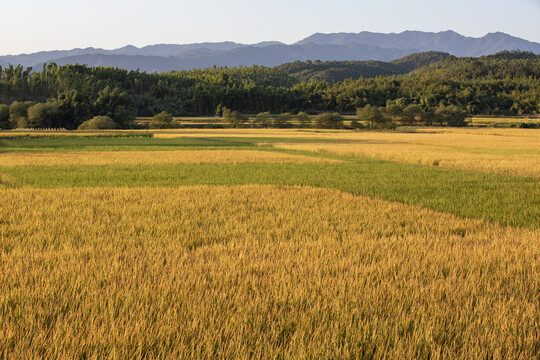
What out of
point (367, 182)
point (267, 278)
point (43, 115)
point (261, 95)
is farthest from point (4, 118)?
point (267, 278)

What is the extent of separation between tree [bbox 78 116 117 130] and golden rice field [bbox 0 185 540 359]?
60184mm

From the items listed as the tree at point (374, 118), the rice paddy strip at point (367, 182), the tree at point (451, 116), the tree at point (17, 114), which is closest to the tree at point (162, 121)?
the tree at point (17, 114)

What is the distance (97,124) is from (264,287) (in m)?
66.1

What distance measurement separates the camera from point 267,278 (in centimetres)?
486

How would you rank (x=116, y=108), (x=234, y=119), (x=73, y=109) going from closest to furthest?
(x=73, y=109) → (x=116, y=108) → (x=234, y=119)

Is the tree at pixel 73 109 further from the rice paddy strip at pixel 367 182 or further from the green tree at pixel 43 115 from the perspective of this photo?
the rice paddy strip at pixel 367 182

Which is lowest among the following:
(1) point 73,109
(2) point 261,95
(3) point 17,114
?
(3) point 17,114

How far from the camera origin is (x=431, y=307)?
13.4 ft

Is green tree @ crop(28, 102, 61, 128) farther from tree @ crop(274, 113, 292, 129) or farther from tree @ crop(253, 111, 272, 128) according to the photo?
tree @ crop(274, 113, 292, 129)

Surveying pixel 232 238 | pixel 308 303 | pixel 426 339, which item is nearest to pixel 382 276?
pixel 308 303

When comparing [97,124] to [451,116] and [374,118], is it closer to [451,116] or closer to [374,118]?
[374,118]

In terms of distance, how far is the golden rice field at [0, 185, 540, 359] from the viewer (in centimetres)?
330

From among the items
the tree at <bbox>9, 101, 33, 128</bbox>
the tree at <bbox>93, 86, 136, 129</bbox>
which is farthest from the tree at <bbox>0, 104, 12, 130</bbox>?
the tree at <bbox>93, 86, 136, 129</bbox>

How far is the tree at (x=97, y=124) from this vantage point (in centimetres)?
6419
